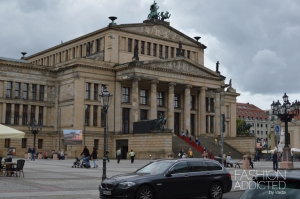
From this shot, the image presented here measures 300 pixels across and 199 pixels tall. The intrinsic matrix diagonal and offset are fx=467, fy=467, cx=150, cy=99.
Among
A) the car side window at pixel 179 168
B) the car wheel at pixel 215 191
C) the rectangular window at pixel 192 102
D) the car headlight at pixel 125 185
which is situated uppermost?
the rectangular window at pixel 192 102

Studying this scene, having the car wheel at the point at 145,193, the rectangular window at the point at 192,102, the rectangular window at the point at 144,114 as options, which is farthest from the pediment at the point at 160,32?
the car wheel at the point at 145,193

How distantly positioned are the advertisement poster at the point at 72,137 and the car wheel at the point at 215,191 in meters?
46.8

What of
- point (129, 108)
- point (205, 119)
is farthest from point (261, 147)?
point (129, 108)

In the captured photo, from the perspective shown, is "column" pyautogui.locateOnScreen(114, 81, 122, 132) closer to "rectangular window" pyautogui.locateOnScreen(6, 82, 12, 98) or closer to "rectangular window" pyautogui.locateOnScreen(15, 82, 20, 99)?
"rectangular window" pyautogui.locateOnScreen(15, 82, 20, 99)

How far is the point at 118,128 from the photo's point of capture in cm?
6931

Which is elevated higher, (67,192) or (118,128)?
(118,128)

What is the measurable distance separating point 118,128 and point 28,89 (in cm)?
1446

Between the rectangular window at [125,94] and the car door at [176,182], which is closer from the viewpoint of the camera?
the car door at [176,182]

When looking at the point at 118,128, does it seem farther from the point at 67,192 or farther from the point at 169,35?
the point at 67,192

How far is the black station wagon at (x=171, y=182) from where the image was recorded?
51.4ft

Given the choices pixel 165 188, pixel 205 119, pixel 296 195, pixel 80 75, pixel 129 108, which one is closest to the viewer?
pixel 296 195

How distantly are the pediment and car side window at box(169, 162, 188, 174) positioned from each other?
5709 centimetres

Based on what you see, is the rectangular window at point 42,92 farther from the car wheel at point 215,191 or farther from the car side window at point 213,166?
the car wheel at point 215,191

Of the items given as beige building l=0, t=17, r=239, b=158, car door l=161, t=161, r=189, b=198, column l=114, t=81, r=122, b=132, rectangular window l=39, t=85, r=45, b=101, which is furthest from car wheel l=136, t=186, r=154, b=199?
rectangular window l=39, t=85, r=45, b=101
